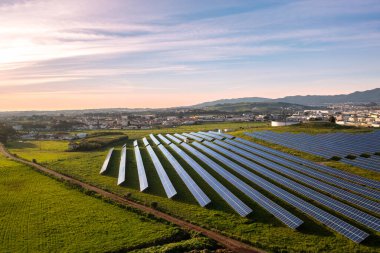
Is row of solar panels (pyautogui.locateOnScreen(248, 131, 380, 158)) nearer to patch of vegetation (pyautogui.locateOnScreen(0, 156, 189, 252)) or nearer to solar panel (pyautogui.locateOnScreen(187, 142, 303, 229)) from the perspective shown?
solar panel (pyautogui.locateOnScreen(187, 142, 303, 229))

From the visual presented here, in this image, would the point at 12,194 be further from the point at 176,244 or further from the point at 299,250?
the point at 299,250

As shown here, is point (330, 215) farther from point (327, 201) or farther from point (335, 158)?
point (335, 158)

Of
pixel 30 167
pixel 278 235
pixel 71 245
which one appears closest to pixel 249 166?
pixel 278 235

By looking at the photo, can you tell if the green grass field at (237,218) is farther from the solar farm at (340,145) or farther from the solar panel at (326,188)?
the solar panel at (326,188)

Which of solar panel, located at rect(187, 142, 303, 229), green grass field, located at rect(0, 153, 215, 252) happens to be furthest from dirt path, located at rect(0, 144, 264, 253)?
solar panel, located at rect(187, 142, 303, 229)

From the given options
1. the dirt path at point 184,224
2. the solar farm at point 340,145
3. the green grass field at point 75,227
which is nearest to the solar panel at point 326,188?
the solar farm at point 340,145

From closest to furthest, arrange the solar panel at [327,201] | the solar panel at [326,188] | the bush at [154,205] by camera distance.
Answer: the solar panel at [327,201] → the solar panel at [326,188] → the bush at [154,205]

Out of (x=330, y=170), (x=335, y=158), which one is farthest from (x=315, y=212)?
(x=335, y=158)

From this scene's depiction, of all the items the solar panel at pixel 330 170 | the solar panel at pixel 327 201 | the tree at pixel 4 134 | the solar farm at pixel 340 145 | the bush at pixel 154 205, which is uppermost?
the tree at pixel 4 134
